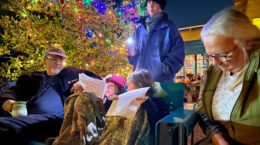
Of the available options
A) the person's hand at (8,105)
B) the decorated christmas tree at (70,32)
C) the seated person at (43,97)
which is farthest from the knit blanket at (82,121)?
the decorated christmas tree at (70,32)

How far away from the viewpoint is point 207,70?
139cm

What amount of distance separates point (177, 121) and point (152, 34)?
3.98ft

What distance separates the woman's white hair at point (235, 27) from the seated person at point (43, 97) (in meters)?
1.34

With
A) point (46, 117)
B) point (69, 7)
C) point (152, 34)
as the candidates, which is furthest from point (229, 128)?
point (69, 7)

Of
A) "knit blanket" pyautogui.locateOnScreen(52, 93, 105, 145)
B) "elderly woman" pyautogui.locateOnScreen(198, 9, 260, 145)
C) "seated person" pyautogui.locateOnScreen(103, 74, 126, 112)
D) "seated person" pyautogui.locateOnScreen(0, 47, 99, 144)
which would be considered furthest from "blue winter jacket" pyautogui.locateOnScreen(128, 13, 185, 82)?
"elderly woman" pyautogui.locateOnScreen(198, 9, 260, 145)

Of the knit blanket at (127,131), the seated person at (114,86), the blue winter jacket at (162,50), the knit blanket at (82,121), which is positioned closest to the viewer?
the knit blanket at (127,131)

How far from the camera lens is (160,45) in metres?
2.18

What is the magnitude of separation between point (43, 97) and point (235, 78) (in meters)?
1.68

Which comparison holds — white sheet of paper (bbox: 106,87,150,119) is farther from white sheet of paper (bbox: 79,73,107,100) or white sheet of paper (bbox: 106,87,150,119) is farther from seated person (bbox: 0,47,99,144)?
seated person (bbox: 0,47,99,144)

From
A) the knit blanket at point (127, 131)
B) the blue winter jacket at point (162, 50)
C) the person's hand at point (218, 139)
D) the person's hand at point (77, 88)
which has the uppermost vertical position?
the blue winter jacket at point (162, 50)

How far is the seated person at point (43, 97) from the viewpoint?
176 centimetres

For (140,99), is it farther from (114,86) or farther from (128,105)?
(114,86)

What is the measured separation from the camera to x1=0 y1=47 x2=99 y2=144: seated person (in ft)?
5.77

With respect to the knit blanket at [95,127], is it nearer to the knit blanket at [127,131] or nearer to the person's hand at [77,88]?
the knit blanket at [127,131]
